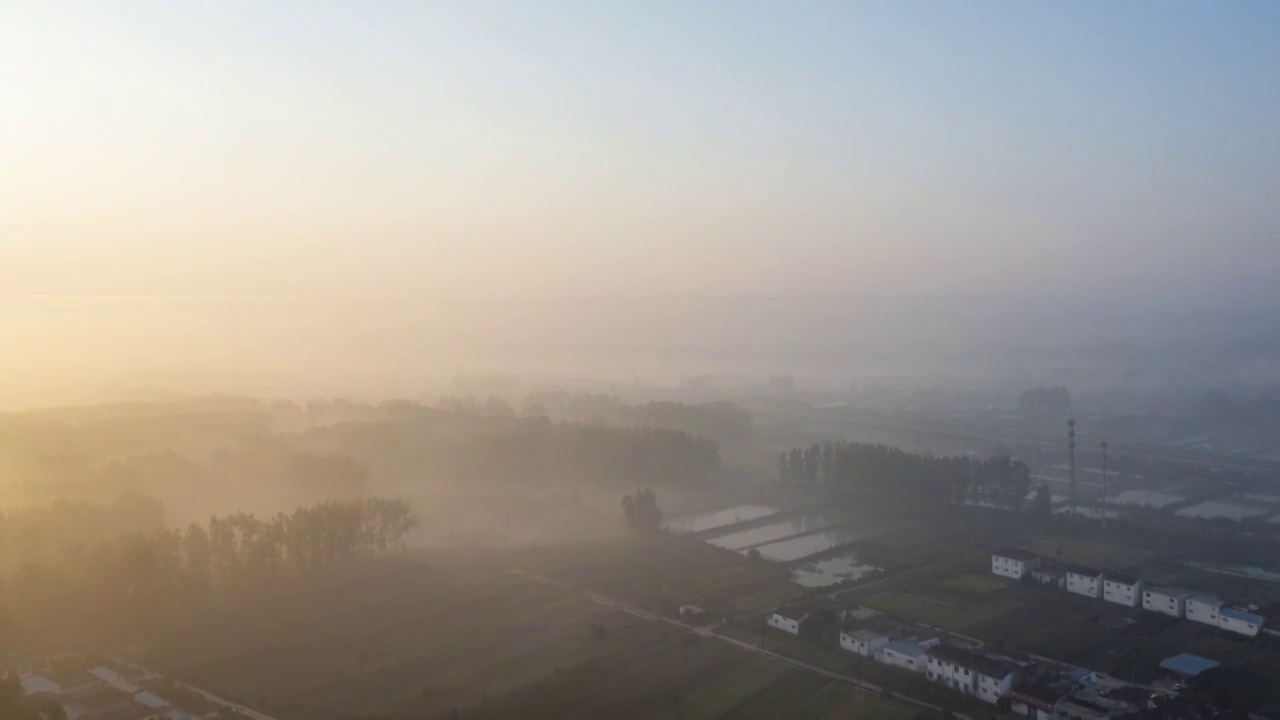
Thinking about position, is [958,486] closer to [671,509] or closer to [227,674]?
[671,509]

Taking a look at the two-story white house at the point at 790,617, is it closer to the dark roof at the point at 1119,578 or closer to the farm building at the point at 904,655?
the farm building at the point at 904,655

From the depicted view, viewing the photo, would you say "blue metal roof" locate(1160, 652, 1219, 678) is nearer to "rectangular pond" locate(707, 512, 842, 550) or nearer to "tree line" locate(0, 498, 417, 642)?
"rectangular pond" locate(707, 512, 842, 550)

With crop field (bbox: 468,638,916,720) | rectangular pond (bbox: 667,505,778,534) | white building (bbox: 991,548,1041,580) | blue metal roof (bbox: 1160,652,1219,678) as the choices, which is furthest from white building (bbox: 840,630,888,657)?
rectangular pond (bbox: 667,505,778,534)

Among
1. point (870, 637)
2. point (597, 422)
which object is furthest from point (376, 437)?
point (870, 637)

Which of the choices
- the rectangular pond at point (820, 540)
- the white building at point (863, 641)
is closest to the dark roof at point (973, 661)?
the white building at point (863, 641)

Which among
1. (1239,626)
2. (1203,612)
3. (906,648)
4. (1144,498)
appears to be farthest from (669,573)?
(1144,498)
